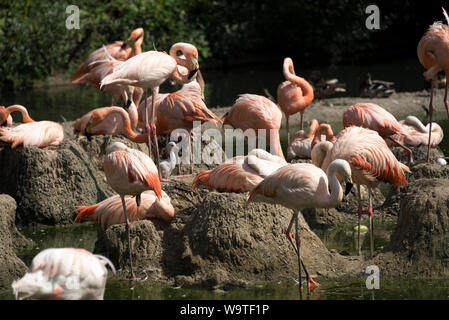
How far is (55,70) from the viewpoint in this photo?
20859 millimetres

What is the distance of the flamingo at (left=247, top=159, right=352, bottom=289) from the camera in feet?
17.9

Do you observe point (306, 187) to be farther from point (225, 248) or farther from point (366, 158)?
point (366, 158)

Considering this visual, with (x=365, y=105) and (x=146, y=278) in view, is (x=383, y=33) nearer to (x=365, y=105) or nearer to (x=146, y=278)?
(x=365, y=105)

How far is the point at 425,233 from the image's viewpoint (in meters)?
5.84

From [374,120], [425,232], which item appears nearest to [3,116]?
[374,120]

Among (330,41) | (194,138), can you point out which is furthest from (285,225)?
(330,41)

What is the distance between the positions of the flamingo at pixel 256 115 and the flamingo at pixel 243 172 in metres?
1.42

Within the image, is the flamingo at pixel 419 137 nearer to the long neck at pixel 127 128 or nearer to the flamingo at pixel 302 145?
the flamingo at pixel 302 145

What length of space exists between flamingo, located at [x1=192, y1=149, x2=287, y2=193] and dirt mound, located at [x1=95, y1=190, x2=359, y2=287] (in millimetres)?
218

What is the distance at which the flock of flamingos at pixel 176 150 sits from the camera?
446 centimetres

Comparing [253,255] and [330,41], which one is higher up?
[330,41]

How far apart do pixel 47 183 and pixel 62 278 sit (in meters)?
3.93

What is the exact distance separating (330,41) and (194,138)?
48.4 ft

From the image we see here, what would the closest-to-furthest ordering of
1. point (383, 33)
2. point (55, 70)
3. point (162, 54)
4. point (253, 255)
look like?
point (253, 255) < point (162, 54) < point (55, 70) < point (383, 33)
